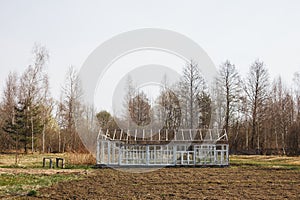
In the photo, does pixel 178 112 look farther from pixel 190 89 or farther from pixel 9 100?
pixel 9 100

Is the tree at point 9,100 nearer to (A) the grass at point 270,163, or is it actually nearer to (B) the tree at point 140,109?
(B) the tree at point 140,109

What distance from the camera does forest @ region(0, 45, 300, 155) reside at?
1538 inches

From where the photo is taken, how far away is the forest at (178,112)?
3906 cm

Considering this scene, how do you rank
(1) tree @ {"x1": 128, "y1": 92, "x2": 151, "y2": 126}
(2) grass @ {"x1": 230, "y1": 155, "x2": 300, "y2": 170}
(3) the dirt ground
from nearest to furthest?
(3) the dirt ground < (2) grass @ {"x1": 230, "y1": 155, "x2": 300, "y2": 170} < (1) tree @ {"x1": 128, "y1": 92, "x2": 151, "y2": 126}

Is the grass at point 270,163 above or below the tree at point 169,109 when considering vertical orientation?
below

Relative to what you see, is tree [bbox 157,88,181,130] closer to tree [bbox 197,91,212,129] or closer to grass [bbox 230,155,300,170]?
tree [bbox 197,91,212,129]

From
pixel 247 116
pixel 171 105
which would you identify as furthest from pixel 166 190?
pixel 247 116

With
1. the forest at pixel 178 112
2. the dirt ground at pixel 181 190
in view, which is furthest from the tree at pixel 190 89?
the dirt ground at pixel 181 190

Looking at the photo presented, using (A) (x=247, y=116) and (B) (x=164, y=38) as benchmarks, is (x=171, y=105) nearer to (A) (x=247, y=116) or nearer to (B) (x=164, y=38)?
(A) (x=247, y=116)

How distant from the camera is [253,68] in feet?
148

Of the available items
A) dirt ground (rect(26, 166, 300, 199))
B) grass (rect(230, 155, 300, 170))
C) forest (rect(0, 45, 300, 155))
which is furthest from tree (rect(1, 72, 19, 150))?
dirt ground (rect(26, 166, 300, 199))

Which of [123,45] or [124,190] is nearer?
[124,190]

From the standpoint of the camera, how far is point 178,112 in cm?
3944

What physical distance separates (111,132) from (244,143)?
2249 centimetres
